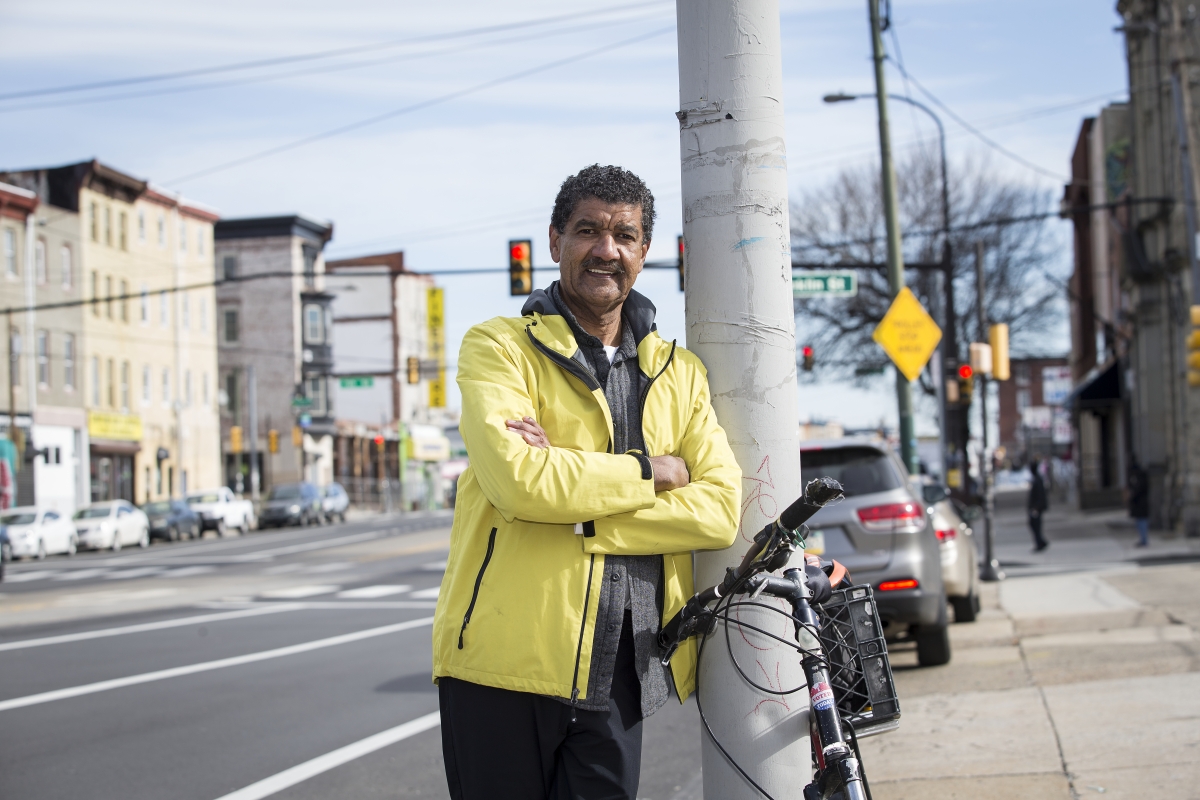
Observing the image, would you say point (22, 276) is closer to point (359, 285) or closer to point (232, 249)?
point (232, 249)

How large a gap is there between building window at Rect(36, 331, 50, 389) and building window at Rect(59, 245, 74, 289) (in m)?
1.95

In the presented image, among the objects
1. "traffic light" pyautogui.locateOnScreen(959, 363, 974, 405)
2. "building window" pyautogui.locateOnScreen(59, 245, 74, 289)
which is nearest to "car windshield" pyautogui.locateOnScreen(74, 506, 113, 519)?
"building window" pyautogui.locateOnScreen(59, 245, 74, 289)

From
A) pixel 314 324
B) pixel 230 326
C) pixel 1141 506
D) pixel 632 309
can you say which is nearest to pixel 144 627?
pixel 632 309

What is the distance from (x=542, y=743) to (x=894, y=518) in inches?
255

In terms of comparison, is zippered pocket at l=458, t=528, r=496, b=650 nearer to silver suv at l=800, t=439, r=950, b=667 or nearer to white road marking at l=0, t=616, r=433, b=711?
silver suv at l=800, t=439, r=950, b=667

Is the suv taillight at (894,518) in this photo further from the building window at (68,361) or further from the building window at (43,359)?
the building window at (68,361)

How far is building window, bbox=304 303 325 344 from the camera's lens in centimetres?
6544

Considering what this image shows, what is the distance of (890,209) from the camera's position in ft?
61.5

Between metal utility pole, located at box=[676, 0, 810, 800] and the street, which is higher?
metal utility pole, located at box=[676, 0, 810, 800]

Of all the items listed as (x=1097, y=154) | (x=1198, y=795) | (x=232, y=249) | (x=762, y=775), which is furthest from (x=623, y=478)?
(x=232, y=249)

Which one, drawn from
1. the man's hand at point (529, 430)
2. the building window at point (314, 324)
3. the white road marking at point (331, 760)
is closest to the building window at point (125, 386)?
the building window at point (314, 324)

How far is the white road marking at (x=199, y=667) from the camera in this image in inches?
370

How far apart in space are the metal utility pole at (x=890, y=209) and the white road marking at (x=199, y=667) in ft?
25.7

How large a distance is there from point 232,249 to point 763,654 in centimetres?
6521
